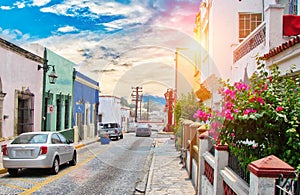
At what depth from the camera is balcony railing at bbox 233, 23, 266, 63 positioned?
9.55 metres

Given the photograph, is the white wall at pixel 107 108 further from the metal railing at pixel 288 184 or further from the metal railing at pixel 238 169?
the metal railing at pixel 288 184

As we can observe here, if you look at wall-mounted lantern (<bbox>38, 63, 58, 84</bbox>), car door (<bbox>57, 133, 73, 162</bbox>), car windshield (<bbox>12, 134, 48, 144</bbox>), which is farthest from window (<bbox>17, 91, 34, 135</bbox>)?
car windshield (<bbox>12, 134, 48, 144</bbox>)

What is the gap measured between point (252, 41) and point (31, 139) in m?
7.57

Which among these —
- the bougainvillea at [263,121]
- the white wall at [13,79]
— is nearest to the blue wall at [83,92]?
the white wall at [13,79]

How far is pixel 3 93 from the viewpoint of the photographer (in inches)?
597

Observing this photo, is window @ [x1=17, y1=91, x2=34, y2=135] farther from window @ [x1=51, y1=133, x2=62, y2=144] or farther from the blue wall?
the blue wall

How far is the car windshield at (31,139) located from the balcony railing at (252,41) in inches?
272

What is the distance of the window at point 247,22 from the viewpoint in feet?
47.7

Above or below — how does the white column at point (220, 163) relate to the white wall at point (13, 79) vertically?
below

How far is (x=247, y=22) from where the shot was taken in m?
14.6

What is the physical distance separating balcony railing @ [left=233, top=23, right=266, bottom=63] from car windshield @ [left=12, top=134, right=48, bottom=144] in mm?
6919

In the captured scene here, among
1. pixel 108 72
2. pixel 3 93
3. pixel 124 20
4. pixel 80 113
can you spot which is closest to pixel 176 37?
pixel 124 20

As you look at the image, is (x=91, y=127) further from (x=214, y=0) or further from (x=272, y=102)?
(x=272, y=102)

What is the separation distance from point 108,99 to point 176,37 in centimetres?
3631
